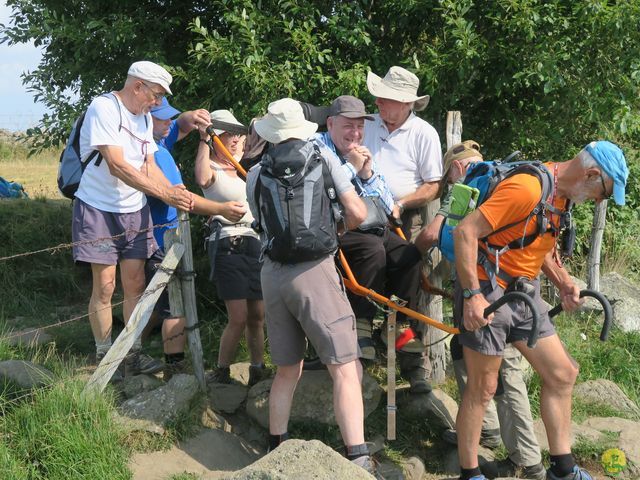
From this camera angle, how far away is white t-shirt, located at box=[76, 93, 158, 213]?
474cm

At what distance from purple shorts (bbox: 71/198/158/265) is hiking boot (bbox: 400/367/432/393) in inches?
84.0

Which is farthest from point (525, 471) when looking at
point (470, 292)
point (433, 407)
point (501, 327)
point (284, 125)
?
point (284, 125)

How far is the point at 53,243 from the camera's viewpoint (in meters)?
8.72

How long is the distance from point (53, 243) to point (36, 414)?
466 cm

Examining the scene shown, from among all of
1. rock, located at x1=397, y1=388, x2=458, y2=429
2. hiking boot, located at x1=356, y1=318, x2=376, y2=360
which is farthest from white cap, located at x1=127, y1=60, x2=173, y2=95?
rock, located at x1=397, y1=388, x2=458, y2=429

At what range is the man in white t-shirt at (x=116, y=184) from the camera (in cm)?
475

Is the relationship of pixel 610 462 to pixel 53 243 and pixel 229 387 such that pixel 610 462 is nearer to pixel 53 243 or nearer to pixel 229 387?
pixel 229 387

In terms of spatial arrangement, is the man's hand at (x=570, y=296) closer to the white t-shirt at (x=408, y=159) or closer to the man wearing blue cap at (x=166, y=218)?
the white t-shirt at (x=408, y=159)

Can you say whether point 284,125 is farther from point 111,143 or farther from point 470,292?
point 470,292

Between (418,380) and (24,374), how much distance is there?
8.82ft

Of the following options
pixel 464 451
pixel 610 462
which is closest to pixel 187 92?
pixel 464 451

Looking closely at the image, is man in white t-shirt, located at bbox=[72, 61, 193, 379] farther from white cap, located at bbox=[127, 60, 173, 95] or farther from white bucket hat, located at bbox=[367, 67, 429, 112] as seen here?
white bucket hat, located at bbox=[367, 67, 429, 112]

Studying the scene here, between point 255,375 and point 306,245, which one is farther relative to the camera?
point 255,375

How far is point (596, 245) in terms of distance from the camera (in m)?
7.58
